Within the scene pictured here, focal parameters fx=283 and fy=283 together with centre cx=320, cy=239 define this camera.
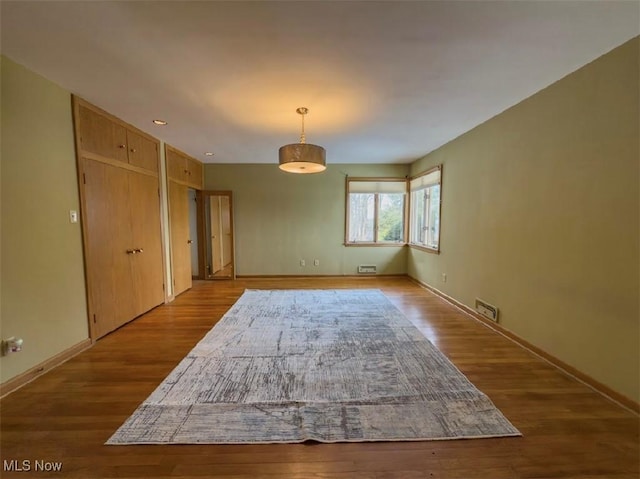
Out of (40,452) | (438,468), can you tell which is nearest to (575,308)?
(438,468)

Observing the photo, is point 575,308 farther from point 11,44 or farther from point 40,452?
point 11,44

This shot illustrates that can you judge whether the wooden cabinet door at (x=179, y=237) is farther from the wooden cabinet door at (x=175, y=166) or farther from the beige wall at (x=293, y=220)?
the beige wall at (x=293, y=220)

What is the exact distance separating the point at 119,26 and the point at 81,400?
8.07ft

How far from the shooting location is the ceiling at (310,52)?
5.20ft

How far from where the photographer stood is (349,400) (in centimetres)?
194

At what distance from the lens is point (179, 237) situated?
15.7 feet

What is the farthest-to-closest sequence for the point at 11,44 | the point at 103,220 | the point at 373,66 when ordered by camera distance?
the point at 103,220, the point at 373,66, the point at 11,44

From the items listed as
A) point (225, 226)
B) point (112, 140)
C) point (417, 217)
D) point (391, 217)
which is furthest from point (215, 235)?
point (417, 217)

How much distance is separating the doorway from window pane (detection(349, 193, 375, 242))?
2.57 metres

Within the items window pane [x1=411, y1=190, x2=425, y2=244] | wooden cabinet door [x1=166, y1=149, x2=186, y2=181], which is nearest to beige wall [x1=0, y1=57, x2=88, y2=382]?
wooden cabinet door [x1=166, y1=149, x2=186, y2=181]

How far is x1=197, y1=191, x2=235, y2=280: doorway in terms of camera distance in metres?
5.91

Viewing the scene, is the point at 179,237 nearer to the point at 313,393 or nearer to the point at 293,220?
the point at 293,220

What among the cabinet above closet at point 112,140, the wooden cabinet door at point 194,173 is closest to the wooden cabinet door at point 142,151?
the cabinet above closet at point 112,140

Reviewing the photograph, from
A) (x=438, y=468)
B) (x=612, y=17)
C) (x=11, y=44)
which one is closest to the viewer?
(x=438, y=468)
